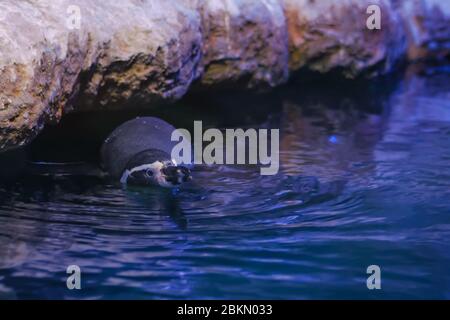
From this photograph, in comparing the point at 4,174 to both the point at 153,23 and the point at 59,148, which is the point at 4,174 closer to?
the point at 59,148

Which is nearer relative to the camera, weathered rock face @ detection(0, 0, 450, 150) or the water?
the water

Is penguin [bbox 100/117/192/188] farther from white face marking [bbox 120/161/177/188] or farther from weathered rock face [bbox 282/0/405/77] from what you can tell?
weathered rock face [bbox 282/0/405/77]

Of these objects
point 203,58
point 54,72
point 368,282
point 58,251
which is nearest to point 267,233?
point 368,282

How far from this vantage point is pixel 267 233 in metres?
3.37

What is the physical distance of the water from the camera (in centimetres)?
275

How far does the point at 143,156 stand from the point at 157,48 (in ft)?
3.25

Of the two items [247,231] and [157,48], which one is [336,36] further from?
[247,231]

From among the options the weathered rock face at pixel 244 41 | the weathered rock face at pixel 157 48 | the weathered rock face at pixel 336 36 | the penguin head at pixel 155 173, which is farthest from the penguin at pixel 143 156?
the weathered rock face at pixel 336 36

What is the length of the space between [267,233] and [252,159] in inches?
62.7

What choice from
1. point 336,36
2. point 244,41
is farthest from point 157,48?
point 336,36

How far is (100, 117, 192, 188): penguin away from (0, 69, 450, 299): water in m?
0.10

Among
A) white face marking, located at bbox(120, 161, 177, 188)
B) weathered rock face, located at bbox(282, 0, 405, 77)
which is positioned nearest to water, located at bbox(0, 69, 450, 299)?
white face marking, located at bbox(120, 161, 177, 188)

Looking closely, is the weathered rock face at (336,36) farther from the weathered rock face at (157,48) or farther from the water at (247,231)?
the water at (247,231)

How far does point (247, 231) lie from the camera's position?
11.2 feet
